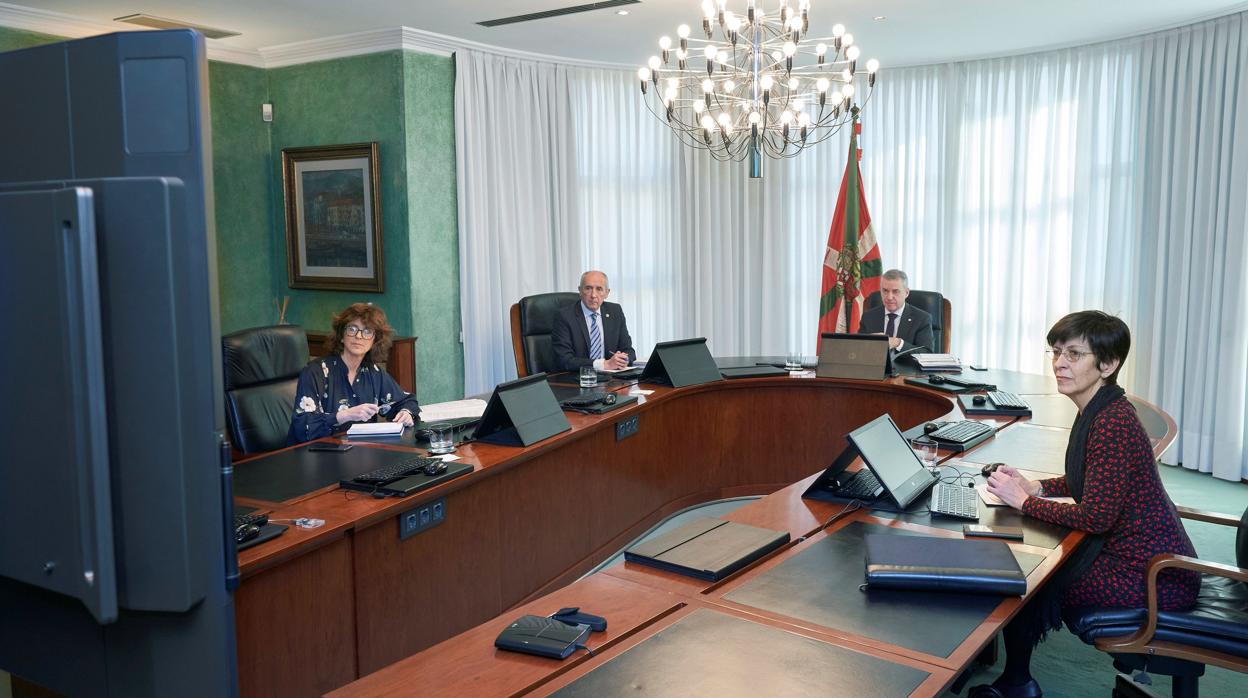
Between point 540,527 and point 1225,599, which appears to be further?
point 540,527

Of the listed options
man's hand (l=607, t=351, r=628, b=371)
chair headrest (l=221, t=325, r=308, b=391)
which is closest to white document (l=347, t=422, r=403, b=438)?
chair headrest (l=221, t=325, r=308, b=391)

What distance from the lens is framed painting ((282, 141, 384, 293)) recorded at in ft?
19.7

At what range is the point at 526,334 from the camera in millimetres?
5375

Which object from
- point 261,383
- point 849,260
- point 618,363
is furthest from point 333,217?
point 849,260

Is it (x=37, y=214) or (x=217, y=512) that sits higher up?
(x=37, y=214)

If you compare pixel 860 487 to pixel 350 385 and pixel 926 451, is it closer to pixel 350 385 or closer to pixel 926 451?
pixel 926 451

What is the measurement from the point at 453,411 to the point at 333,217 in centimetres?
276

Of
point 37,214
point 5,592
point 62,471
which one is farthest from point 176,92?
point 5,592

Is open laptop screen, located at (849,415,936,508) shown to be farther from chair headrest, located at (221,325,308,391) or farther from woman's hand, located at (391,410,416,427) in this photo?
chair headrest, located at (221,325,308,391)

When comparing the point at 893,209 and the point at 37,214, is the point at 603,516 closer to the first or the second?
the point at 37,214

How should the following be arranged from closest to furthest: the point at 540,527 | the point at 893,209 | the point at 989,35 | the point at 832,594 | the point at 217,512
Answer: the point at 217,512, the point at 832,594, the point at 540,527, the point at 989,35, the point at 893,209

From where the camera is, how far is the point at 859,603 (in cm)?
208

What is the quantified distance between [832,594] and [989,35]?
4822mm

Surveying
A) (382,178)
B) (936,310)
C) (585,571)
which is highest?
(382,178)
